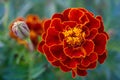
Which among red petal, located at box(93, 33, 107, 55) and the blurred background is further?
the blurred background

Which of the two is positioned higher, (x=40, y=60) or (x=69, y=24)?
(x=69, y=24)

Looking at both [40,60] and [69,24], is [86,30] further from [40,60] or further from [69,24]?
[40,60]

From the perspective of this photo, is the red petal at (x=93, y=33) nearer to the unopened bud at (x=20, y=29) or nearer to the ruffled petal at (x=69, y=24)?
the ruffled petal at (x=69, y=24)

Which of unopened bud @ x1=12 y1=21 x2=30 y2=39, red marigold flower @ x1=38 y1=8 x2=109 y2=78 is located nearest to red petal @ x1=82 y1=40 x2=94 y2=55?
red marigold flower @ x1=38 y1=8 x2=109 y2=78

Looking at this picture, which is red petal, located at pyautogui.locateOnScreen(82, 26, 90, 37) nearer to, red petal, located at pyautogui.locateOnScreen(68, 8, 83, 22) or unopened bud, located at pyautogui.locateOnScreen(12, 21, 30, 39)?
red petal, located at pyautogui.locateOnScreen(68, 8, 83, 22)

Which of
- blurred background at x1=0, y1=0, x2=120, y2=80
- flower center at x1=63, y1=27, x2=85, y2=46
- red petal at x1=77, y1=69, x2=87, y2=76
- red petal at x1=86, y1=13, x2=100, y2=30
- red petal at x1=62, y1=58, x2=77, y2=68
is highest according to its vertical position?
red petal at x1=86, y1=13, x2=100, y2=30

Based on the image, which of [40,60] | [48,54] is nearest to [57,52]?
[48,54]

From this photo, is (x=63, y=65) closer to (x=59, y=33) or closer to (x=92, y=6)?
(x=59, y=33)
